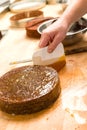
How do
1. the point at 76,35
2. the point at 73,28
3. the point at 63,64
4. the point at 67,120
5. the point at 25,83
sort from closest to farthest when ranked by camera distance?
the point at 67,120 → the point at 25,83 → the point at 63,64 → the point at 76,35 → the point at 73,28

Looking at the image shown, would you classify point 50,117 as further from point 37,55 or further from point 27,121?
point 37,55

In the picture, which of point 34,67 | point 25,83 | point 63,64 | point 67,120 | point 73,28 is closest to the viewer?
point 67,120

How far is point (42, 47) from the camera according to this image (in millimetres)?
1148

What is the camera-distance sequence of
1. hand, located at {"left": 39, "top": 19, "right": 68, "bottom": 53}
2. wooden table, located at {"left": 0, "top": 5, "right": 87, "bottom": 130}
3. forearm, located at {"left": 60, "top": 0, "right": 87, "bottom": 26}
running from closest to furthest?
wooden table, located at {"left": 0, "top": 5, "right": 87, "bottom": 130}
hand, located at {"left": 39, "top": 19, "right": 68, "bottom": 53}
forearm, located at {"left": 60, "top": 0, "right": 87, "bottom": 26}

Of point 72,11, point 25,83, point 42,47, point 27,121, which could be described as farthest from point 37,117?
point 72,11

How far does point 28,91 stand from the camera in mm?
930

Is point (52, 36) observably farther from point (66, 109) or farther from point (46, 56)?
point (66, 109)

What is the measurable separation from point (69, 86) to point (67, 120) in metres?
0.23

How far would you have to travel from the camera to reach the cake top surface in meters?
0.91

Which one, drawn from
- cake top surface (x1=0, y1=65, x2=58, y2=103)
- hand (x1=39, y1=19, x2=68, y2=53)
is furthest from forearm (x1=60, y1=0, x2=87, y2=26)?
cake top surface (x1=0, y1=65, x2=58, y2=103)

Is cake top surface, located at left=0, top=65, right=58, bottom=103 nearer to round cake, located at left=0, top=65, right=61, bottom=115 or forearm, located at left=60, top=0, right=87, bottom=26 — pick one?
round cake, located at left=0, top=65, right=61, bottom=115

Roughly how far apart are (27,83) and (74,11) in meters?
0.52

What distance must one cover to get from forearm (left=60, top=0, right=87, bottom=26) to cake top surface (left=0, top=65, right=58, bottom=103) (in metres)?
0.33

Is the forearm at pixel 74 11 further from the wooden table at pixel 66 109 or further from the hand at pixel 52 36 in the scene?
the wooden table at pixel 66 109
